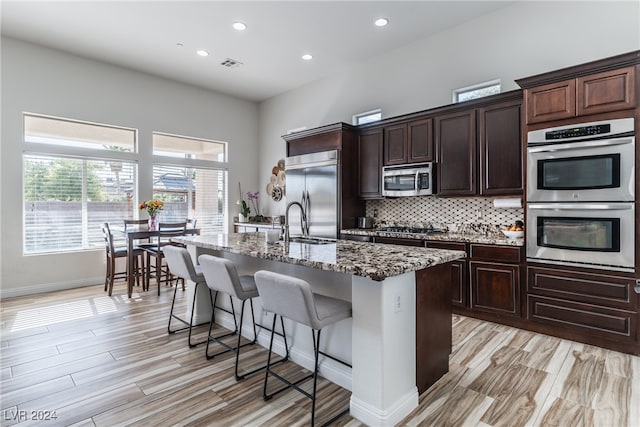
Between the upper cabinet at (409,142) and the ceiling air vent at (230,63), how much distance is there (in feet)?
8.61

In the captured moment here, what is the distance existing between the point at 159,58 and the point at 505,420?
594 cm

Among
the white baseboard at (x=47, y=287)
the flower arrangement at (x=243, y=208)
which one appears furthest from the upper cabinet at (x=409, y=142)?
the white baseboard at (x=47, y=287)

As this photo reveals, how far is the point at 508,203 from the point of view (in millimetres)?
3650

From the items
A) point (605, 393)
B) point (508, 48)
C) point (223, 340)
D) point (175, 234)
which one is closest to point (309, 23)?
point (508, 48)

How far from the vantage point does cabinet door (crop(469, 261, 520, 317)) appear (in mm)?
3305

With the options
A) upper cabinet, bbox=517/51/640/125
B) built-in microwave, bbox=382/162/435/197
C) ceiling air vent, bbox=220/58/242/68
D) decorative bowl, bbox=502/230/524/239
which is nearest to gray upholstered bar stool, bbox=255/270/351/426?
decorative bowl, bbox=502/230/524/239

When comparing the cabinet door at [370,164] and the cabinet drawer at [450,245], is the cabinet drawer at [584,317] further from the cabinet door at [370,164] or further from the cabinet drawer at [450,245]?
the cabinet door at [370,164]

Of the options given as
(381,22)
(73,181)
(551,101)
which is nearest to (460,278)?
(551,101)

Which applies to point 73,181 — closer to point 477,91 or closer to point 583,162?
point 477,91

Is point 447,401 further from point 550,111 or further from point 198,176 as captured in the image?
point 198,176

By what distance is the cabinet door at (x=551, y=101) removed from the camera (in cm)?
296

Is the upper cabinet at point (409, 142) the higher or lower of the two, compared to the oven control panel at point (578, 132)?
higher

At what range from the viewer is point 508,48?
3854mm

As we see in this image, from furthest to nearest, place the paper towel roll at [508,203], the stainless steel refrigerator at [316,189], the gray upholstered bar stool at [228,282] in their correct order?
the stainless steel refrigerator at [316,189]
the paper towel roll at [508,203]
the gray upholstered bar stool at [228,282]
